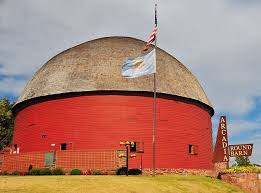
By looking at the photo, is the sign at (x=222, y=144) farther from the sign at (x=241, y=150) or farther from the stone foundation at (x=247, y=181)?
the stone foundation at (x=247, y=181)

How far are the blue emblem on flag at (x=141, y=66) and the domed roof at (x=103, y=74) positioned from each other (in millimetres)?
5347

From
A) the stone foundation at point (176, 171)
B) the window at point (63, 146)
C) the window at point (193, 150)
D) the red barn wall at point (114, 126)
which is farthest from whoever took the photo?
the window at point (193, 150)

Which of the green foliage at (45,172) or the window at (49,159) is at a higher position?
the window at (49,159)

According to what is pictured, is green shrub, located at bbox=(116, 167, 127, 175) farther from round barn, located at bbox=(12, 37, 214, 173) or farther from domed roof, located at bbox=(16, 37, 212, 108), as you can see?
domed roof, located at bbox=(16, 37, 212, 108)

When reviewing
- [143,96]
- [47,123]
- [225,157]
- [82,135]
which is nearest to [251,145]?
[225,157]

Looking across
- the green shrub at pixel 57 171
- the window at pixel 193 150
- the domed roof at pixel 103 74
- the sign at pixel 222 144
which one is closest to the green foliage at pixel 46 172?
the green shrub at pixel 57 171

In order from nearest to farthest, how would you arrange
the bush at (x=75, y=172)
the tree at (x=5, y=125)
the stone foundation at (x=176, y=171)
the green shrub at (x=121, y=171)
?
the green shrub at (x=121, y=171), the bush at (x=75, y=172), the stone foundation at (x=176, y=171), the tree at (x=5, y=125)

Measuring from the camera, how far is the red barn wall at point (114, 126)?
29078 mm

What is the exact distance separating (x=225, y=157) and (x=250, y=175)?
11.2ft

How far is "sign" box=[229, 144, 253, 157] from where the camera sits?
2877 cm

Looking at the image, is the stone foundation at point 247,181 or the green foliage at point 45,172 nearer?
the green foliage at point 45,172

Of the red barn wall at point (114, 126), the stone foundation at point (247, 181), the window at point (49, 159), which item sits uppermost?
the red barn wall at point (114, 126)

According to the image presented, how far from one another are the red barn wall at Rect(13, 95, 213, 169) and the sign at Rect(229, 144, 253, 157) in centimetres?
321

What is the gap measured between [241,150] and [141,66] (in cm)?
1065
